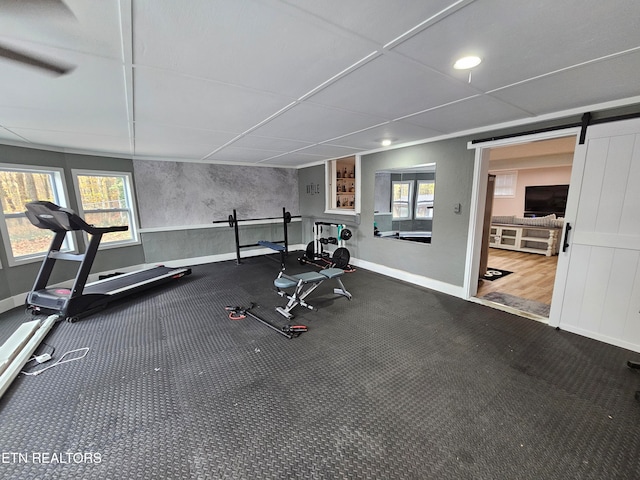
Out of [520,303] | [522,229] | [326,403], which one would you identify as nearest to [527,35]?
[326,403]

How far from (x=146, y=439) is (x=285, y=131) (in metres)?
3.21

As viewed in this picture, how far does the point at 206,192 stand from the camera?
572 centimetres

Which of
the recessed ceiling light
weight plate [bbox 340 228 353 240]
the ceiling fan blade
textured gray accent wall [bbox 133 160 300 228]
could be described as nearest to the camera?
the ceiling fan blade

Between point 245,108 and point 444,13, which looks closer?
point 444,13

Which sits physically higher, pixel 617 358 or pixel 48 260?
pixel 48 260

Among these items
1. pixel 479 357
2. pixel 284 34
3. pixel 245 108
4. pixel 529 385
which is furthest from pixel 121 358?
pixel 529 385

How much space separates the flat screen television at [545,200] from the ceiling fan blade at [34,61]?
9.03 meters

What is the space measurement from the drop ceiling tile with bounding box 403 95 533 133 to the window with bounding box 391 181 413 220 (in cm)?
221

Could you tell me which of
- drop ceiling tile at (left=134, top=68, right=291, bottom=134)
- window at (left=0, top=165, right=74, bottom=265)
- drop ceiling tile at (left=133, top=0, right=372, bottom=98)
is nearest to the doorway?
drop ceiling tile at (left=133, top=0, right=372, bottom=98)

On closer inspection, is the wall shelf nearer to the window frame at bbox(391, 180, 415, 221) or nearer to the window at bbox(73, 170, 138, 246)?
the window frame at bbox(391, 180, 415, 221)

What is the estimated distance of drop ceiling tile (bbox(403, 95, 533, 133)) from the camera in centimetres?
238

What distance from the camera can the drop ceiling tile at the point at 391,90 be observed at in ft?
5.50

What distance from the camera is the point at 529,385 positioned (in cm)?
201

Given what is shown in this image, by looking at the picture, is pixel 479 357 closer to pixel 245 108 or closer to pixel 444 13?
pixel 444 13
